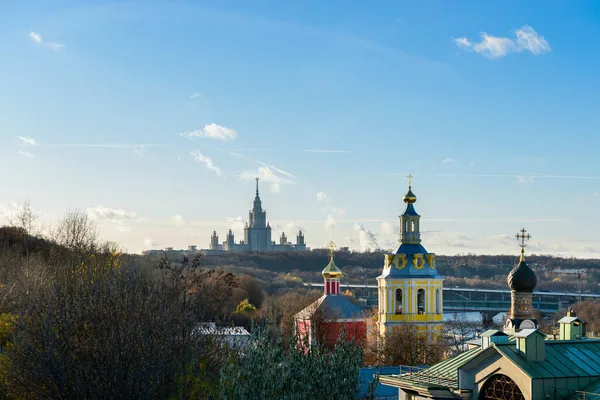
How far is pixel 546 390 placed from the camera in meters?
17.7

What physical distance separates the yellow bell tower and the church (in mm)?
22075

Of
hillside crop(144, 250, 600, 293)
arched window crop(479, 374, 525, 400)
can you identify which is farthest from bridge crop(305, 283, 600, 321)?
arched window crop(479, 374, 525, 400)

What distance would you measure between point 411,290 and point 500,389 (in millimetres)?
24408

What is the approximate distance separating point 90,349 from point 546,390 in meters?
8.79

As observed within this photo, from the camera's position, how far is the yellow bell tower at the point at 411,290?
42562 mm

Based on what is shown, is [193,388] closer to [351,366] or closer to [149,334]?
[149,334]

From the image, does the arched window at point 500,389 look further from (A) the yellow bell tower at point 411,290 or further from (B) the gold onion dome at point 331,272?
(B) the gold onion dome at point 331,272

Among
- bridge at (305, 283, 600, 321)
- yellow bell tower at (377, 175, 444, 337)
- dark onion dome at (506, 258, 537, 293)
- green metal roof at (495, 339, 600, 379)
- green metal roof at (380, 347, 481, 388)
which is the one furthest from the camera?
bridge at (305, 283, 600, 321)

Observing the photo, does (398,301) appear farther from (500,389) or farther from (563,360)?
(500,389)

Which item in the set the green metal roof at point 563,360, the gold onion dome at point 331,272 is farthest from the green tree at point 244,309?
the green metal roof at point 563,360

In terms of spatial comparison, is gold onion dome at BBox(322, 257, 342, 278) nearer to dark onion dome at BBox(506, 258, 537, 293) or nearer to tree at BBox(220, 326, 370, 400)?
dark onion dome at BBox(506, 258, 537, 293)

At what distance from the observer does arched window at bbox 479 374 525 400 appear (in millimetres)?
18109

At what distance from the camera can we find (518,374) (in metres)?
17.9

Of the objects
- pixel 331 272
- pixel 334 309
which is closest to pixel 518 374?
pixel 334 309
